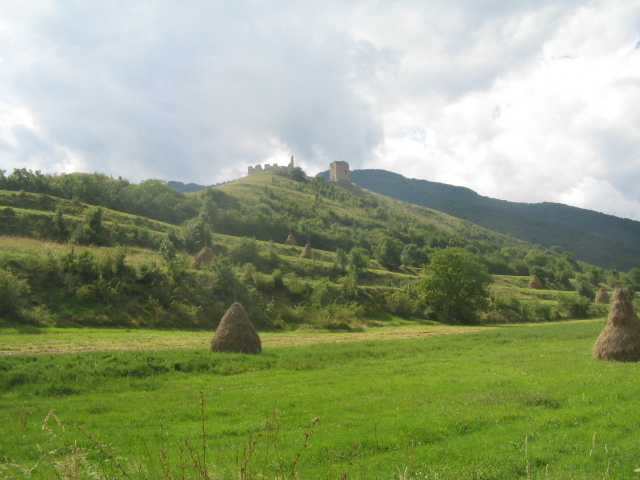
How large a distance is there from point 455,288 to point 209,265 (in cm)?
3315

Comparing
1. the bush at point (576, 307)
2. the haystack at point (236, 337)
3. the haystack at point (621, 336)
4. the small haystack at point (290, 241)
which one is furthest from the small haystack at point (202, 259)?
the bush at point (576, 307)

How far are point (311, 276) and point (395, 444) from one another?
56.1 m

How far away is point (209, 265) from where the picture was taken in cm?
5062

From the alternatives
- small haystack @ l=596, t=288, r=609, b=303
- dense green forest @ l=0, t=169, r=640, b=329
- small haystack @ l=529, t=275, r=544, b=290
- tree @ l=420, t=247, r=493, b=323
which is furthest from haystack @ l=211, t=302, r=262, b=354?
small haystack @ l=529, t=275, r=544, b=290

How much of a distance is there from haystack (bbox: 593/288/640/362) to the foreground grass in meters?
1.21

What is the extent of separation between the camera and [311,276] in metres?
65.8

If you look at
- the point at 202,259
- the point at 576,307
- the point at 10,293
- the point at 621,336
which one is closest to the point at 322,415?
the point at 621,336

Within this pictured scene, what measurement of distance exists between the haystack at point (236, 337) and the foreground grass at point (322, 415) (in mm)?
1663

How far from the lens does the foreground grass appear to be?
326 inches

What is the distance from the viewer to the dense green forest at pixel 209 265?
39.3m

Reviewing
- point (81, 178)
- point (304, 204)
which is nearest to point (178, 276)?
point (81, 178)

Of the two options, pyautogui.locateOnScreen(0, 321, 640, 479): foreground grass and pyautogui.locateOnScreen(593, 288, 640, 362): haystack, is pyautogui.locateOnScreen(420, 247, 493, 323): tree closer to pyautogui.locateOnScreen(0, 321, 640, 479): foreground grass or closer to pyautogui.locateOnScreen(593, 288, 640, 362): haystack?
pyautogui.locateOnScreen(0, 321, 640, 479): foreground grass

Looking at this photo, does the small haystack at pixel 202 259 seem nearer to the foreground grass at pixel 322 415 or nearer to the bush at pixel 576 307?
the foreground grass at pixel 322 415

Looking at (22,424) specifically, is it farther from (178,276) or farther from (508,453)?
(178,276)
